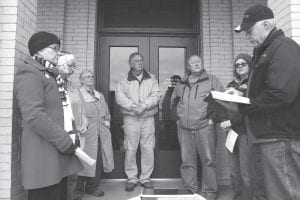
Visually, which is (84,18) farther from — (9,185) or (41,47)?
(9,185)

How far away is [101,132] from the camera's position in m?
4.93

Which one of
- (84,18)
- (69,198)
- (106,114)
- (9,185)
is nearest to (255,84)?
(9,185)

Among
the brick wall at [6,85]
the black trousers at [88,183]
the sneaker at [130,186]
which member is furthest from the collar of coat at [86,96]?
A: the brick wall at [6,85]

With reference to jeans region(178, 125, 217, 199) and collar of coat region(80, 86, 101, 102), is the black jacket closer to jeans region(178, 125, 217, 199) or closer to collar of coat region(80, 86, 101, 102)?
jeans region(178, 125, 217, 199)

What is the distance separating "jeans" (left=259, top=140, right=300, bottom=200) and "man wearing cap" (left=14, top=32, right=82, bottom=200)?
1.50 meters

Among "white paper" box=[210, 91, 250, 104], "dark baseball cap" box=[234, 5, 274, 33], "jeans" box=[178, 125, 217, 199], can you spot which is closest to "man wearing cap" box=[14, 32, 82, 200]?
"white paper" box=[210, 91, 250, 104]

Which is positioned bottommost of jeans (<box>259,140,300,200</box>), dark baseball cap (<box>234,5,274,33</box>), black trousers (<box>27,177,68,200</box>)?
black trousers (<box>27,177,68,200</box>)

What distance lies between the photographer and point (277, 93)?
7.13 ft

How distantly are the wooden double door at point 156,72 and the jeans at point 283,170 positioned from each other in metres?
3.54

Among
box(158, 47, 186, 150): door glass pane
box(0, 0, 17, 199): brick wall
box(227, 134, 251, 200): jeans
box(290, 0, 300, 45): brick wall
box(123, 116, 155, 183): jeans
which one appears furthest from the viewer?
box(158, 47, 186, 150): door glass pane

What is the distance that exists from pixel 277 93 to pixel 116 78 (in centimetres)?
401

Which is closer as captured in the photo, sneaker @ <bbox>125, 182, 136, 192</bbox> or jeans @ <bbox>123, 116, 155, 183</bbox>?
sneaker @ <bbox>125, 182, 136, 192</bbox>

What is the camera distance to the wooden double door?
18.8 feet

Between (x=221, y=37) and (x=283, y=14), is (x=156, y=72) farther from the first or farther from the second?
(x=283, y=14)
